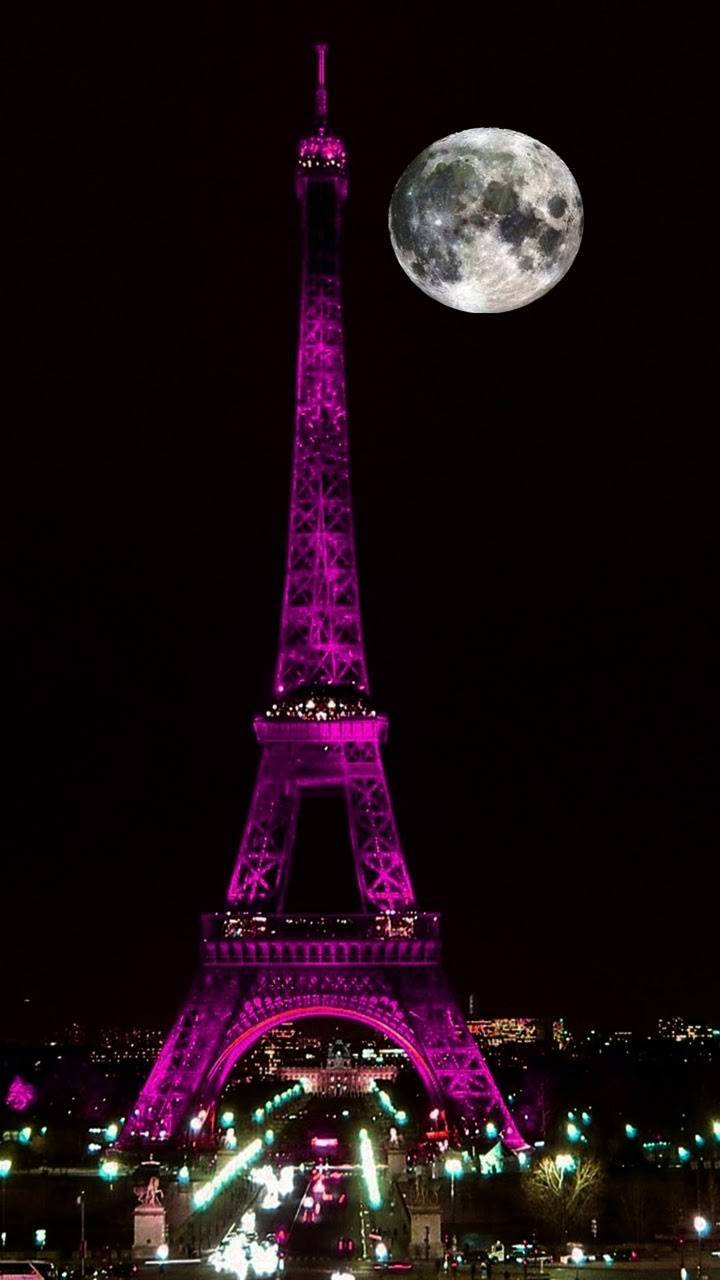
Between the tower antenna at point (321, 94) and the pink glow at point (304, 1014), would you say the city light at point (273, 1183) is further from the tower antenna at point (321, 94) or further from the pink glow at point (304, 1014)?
the tower antenna at point (321, 94)

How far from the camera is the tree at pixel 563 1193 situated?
66.6m

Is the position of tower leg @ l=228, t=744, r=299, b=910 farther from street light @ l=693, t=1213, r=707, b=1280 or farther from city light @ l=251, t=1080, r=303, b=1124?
city light @ l=251, t=1080, r=303, b=1124

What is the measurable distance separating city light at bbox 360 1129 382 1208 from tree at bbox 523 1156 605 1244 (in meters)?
7.77

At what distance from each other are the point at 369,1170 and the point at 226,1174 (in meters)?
10.9

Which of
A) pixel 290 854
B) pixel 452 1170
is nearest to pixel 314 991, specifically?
pixel 290 854

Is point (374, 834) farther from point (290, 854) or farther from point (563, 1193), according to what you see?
point (563, 1193)

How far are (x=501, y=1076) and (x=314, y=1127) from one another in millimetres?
32002

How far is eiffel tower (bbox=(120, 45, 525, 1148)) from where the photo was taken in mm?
85000

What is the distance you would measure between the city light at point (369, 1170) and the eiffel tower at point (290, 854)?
15.8 ft

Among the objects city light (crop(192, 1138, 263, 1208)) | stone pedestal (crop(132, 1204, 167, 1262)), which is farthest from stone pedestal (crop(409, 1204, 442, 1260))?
stone pedestal (crop(132, 1204, 167, 1262))

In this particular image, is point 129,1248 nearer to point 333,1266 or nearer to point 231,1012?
point 333,1266

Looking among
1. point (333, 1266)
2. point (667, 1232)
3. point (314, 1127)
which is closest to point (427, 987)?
point (667, 1232)

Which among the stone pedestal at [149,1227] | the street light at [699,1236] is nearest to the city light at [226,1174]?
the stone pedestal at [149,1227]

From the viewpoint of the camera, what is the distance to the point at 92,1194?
7888 cm
